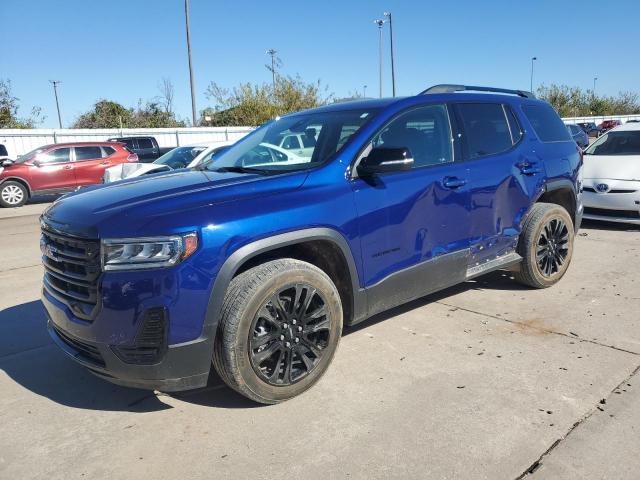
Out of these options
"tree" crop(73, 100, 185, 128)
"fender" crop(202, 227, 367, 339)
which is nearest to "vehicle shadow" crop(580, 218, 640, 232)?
"fender" crop(202, 227, 367, 339)

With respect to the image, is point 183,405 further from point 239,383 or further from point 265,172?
point 265,172

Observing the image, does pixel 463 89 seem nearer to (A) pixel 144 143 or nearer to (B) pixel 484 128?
(B) pixel 484 128

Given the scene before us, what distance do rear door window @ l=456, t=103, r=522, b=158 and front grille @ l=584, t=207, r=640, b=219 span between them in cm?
414

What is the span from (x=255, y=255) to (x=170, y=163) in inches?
368

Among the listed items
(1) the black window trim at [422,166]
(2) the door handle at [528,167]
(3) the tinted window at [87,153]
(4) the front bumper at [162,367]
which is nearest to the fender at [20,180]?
(3) the tinted window at [87,153]

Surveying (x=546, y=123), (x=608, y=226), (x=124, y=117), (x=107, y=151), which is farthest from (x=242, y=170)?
(x=124, y=117)

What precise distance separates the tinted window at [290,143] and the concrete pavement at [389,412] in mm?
1545

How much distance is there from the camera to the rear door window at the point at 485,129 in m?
4.21

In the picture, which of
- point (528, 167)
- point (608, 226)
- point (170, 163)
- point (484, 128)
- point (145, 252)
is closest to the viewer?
point (145, 252)

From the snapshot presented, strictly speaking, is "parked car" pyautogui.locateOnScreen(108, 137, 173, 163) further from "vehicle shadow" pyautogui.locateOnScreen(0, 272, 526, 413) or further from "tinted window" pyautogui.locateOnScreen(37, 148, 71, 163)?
"vehicle shadow" pyautogui.locateOnScreen(0, 272, 526, 413)

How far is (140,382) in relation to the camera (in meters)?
2.72

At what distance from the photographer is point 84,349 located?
2.87 m

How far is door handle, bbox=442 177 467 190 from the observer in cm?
383

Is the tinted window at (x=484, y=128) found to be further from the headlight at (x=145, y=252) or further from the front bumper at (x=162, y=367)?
the front bumper at (x=162, y=367)
